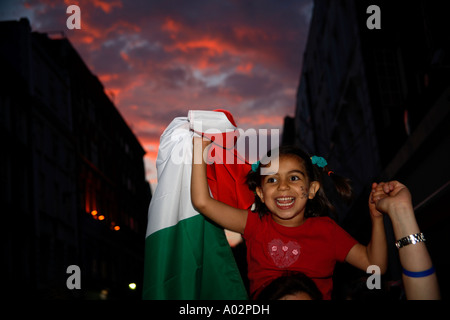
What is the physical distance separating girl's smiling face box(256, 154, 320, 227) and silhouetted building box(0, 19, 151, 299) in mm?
20075

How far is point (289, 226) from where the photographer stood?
3.96 m

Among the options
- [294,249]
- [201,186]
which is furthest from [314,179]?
[201,186]

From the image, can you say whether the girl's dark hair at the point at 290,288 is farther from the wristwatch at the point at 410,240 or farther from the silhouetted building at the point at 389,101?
the silhouetted building at the point at 389,101

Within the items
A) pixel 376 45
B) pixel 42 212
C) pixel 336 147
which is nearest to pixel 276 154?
pixel 376 45

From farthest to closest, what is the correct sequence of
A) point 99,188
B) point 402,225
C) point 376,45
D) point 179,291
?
point 99,188 → point 376,45 → point 179,291 → point 402,225

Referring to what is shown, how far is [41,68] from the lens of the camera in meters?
27.7

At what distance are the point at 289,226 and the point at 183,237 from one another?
788mm

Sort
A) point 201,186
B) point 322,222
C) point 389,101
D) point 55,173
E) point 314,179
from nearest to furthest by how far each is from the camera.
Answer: point 201,186 < point 322,222 < point 314,179 < point 389,101 < point 55,173

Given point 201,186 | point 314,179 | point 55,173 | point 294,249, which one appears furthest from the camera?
point 55,173

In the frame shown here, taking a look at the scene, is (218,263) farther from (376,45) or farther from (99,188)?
(99,188)

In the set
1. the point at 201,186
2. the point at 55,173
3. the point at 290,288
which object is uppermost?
the point at 55,173

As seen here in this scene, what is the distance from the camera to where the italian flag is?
346 centimetres

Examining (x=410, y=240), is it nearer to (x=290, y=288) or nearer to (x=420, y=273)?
(x=420, y=273)

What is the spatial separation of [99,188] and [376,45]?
83.5 feet
